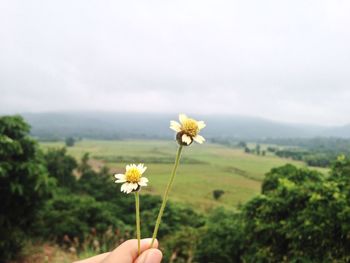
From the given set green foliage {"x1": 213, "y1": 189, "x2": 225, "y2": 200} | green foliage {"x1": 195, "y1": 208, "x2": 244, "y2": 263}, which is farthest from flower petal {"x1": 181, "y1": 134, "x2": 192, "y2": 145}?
green foliage {"x1": 213, "y1": 189, "x2": 225, "y2": 200}

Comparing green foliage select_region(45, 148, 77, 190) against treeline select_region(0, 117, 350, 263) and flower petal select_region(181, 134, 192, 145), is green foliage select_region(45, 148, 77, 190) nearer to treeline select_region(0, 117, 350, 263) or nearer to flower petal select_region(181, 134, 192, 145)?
treeline select_region(0, 117, 350, 263)

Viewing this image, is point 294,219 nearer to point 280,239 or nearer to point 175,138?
point 280,239

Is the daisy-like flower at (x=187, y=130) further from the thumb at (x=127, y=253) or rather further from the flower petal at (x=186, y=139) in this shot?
the thumb at (x=127, y=253)

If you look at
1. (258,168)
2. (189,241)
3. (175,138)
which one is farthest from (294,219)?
(258,168)

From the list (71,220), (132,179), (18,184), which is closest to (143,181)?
(132,179)

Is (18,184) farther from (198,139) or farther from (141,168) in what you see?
(198,139)

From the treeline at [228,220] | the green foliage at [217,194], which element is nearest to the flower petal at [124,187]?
the treeline at [228,220]
